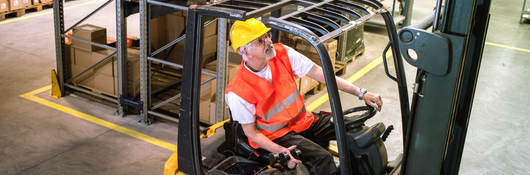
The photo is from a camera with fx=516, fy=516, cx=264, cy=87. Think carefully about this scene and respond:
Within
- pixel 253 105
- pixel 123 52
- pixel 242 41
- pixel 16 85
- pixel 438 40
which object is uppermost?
pixel 438 40

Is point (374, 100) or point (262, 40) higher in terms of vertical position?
point (262, 40)

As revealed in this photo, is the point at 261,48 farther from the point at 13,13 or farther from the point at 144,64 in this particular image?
the point at 13,13

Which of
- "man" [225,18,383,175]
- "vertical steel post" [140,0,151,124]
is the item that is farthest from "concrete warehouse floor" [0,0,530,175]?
"man" [225,18,383,175]

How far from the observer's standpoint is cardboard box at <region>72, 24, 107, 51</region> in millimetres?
7439

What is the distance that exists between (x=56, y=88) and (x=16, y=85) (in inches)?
35.6

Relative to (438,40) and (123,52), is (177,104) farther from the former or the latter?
(438,40)

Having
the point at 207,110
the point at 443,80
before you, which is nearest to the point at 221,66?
the point at 207,110

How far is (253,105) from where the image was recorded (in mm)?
3770

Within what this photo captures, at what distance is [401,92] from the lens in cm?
411

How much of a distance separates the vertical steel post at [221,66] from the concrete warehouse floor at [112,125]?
78 cm

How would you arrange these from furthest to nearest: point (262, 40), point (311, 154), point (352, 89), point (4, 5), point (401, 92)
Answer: point (4, 5), point (352, 89), point (401, 92), point (311, 154), point (262, 40)

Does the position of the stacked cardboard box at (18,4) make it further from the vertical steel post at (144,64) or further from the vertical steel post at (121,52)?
the vertical steel post at (144,64)

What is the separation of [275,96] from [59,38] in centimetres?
494

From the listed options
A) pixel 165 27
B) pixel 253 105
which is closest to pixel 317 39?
pixel 253 105
